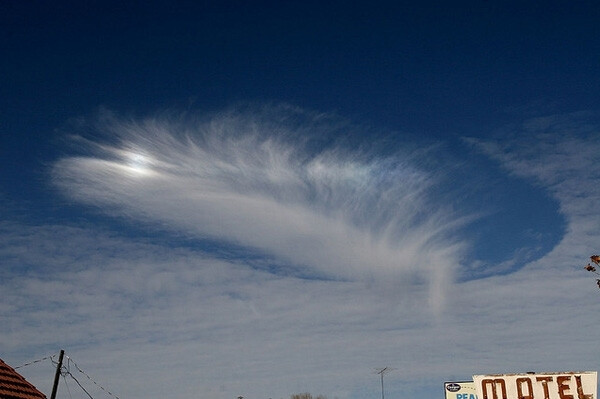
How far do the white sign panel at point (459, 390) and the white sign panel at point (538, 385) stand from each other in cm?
2378

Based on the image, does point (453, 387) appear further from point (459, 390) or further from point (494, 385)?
point (494, 385)

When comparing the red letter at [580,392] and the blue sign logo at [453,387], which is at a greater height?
the blue sign logo at [453,387]

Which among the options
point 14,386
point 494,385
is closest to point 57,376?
point 14,386

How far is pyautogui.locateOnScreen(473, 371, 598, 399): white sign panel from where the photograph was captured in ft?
47.4

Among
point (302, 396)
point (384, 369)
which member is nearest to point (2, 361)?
point (384, 369)

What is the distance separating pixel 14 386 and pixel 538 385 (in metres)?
16.3

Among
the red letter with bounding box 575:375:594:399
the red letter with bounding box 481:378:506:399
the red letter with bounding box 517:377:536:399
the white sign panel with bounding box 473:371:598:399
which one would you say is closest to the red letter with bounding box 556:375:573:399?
the white sign panel with bounding box 473:371:598:399

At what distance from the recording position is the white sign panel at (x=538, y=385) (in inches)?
569

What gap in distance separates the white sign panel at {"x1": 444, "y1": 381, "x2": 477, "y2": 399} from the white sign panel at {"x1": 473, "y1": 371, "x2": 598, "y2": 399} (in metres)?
23.8

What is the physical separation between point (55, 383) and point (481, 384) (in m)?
23.6

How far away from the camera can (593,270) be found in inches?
662

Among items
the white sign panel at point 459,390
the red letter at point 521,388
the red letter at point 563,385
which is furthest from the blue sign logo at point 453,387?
the red letter at point 563,385

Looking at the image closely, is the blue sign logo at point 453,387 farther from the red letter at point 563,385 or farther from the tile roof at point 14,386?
the tile roof at point 14,386

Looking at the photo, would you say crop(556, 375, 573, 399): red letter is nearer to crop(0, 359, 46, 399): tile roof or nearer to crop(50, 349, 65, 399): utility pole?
crop(0, 359, 46, 399): tile roof
